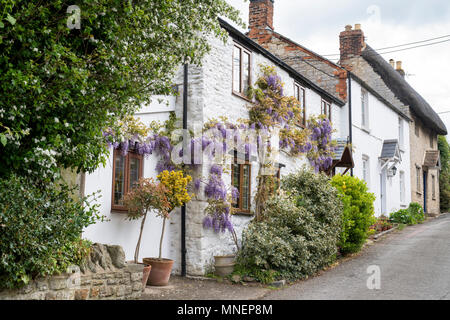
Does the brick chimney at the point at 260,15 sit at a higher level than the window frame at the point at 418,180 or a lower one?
higher

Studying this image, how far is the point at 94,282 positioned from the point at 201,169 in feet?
13.0

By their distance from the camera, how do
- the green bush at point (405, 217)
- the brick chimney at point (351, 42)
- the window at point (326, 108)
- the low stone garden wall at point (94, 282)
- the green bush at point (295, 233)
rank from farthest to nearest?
the brick chimney at point (351, 42) < the green bush at point (405, 217) < the window at point (326, 108) < the green bush at point (295, 233) < the low stone garden wall at point (94, 282)

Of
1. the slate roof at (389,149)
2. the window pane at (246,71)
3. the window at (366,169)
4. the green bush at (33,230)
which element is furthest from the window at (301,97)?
the green bush at (33,230)

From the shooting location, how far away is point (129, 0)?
5629 millimetres

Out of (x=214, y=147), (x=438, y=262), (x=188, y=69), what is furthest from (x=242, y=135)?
(x=438, y=262)

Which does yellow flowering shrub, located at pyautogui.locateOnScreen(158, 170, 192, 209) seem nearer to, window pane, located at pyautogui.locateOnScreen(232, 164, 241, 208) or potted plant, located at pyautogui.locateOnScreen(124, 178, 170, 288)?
potted plant, located at pyautogui.locateOnScreen(124, 178, 170, 288)

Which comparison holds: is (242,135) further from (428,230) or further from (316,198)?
(428,230)

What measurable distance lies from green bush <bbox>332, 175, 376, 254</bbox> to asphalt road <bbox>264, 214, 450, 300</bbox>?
442 mm

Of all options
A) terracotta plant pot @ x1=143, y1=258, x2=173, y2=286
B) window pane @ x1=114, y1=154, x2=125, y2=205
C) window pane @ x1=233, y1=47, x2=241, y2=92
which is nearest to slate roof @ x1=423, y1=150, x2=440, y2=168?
window pane @ x1=233, y1=47, x2=241, y2=92

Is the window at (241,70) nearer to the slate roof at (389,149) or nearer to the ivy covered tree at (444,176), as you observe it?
the slate roof at (389,149)

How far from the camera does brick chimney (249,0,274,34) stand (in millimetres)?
16547

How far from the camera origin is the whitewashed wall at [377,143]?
59.5 feet

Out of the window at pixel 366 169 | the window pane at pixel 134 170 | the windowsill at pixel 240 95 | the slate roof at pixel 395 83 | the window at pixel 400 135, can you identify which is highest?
the slate roof at pixel 395 83
